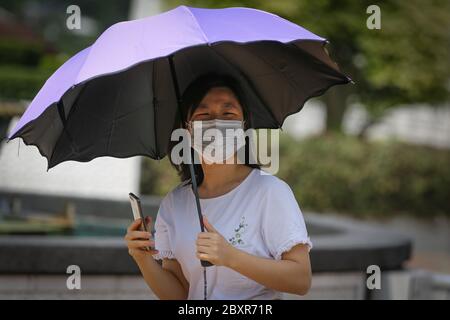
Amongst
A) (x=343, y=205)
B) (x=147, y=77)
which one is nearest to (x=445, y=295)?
(x=147, y=77)

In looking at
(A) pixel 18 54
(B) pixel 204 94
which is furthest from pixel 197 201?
(A) pixel 18 54

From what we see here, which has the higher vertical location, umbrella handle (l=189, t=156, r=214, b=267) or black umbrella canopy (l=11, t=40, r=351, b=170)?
black umbrella canopy (l=11, t=40, r=351, b=170)

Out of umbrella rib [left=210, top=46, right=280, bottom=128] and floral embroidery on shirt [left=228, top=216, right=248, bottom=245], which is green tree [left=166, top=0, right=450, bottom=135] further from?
floral embroidery on shirt [left=228, top=216, right=248, bottom=245]

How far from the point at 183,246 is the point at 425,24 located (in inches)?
490

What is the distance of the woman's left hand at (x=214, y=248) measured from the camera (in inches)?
106

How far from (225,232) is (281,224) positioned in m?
0.18

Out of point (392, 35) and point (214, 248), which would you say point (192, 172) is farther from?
point (392, 35)

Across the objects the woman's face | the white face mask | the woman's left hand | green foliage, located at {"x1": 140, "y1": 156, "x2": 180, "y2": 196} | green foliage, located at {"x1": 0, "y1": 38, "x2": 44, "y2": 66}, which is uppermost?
green foliage, located at {"x1": 0, "y1": 38, "x2": 44, "y2": 66}

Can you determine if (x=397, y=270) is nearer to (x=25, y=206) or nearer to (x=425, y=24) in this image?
(x=25, y=206)

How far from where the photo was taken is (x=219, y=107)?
9.82 feet

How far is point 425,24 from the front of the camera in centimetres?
1470

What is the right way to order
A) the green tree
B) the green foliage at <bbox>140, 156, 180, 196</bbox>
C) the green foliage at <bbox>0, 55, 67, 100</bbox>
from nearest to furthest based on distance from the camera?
the green foliage at <bbox>140, 156, 180, 196</bbox> → the green tree → the green foliage at <bbox>0, 55, 67, 100</bbox>

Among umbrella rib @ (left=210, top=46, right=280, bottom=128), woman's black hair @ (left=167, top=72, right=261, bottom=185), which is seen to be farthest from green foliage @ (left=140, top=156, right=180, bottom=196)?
woman's black hair @ (left=167, top=72, right=261, bottom=185)

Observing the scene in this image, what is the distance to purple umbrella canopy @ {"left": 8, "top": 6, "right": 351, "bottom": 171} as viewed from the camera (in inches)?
115
